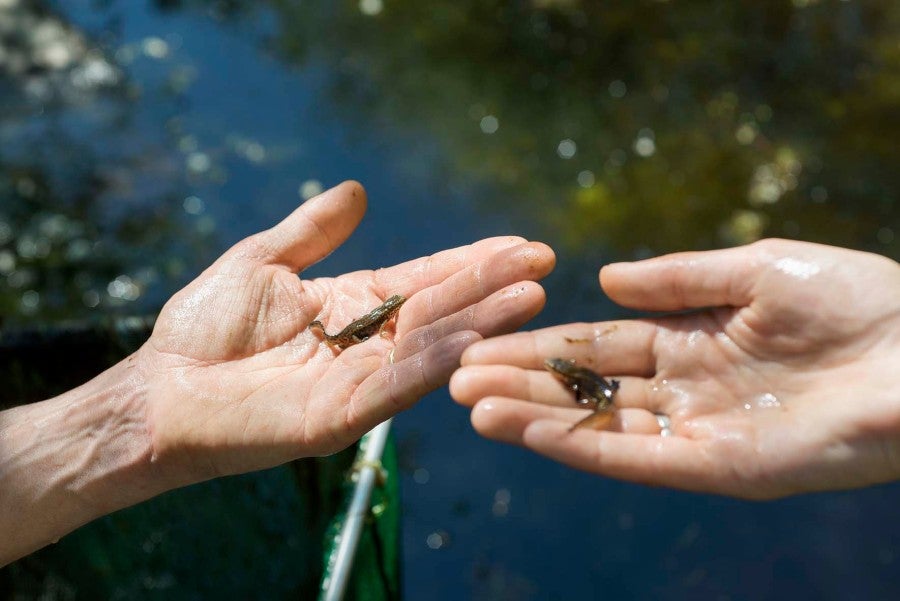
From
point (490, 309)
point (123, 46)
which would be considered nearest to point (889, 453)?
point (490, 309)

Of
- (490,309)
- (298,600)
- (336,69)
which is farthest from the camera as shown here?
(336,69)

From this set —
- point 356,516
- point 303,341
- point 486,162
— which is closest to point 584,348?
point 303,341

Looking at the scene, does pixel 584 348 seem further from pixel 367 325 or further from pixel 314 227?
pixel 314 227

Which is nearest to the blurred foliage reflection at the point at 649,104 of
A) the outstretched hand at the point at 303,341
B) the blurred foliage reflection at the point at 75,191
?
the blurred foliage reflection at the point at 75,191

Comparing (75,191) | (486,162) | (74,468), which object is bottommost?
(74,468)

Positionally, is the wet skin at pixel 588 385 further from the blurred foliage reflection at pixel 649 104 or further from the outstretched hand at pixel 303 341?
the blurred foliage reflection at pixel 649 104

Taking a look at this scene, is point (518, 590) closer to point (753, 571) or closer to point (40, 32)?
point (753, 571)

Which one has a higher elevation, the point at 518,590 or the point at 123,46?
the point at 123,46
